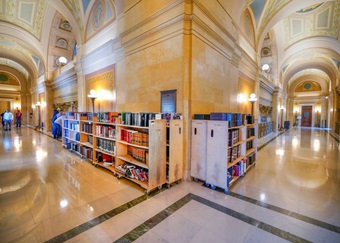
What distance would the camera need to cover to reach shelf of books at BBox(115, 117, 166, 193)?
2.82 metres

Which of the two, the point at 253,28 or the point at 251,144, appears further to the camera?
the point at 253,28

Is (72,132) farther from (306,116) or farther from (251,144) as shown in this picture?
(306,116)

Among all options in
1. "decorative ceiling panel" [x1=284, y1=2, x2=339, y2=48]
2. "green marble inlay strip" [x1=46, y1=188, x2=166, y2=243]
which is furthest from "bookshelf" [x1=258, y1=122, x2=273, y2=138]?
"green marble inlay strip" [x1=46, y1=188, x2=166, y2=243]

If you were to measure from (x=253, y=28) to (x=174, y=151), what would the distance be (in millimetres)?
7771

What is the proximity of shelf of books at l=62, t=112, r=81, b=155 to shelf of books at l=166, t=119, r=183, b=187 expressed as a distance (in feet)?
12.3

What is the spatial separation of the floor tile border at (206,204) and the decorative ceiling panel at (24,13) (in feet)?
42.8

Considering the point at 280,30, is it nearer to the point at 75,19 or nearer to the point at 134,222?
the point at 75,19

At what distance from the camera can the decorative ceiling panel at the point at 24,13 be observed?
8594mm

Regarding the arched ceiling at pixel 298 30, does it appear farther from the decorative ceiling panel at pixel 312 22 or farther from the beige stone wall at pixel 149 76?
the beige stone wall at pixel 149 76

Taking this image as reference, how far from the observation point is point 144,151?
3.22 meters

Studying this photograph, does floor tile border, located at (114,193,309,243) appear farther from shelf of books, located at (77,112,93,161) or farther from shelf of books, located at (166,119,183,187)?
shelf of books, located at (77,112,93,161)

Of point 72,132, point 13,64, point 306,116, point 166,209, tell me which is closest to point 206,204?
point 166,209

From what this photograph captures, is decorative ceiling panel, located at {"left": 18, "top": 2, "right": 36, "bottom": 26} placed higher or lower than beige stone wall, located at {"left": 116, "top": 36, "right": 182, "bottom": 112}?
higher

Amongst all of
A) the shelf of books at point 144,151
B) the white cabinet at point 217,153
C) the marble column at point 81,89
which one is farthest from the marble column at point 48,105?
the white cabinet at point 217,153
